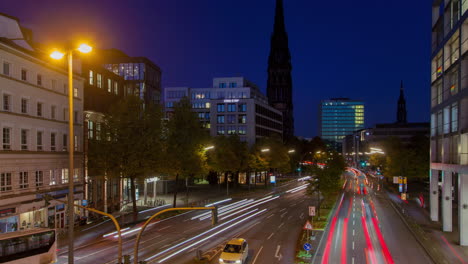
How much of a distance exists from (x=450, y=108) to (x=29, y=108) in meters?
40.6

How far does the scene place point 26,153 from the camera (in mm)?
36125

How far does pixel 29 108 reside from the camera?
37188 mm

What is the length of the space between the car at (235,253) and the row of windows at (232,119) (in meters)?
84.5

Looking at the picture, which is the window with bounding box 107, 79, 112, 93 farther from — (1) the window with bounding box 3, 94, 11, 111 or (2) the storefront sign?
(2) the storefront sign

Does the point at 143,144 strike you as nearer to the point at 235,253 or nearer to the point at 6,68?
the point at 6,68

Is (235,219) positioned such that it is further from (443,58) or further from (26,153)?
(443,58)

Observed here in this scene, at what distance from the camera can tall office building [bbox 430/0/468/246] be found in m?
32.6

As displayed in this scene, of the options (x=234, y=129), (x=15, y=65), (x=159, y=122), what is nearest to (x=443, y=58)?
(x=159, y=122)

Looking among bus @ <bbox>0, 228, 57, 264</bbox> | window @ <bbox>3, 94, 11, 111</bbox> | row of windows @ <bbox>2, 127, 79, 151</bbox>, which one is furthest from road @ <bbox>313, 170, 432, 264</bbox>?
window @ <bbox>3, 94, 11, 111</bbox>

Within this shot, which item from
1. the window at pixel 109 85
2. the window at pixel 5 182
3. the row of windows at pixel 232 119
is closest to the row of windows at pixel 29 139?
the window at pixel 5 182

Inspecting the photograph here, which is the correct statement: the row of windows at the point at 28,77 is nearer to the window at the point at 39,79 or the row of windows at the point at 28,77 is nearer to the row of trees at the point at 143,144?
the window at the point at 39,79

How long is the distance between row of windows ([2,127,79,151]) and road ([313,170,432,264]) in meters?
28.0

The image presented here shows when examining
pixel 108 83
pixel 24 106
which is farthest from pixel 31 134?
pixel 108 83

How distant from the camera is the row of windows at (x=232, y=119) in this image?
111 metres
